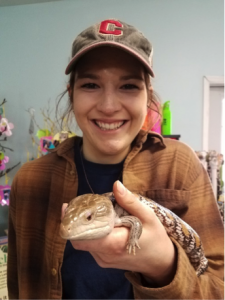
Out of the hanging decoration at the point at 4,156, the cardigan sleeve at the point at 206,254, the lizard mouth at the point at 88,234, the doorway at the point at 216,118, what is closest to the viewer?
the lizard mouth at the point at 88,234

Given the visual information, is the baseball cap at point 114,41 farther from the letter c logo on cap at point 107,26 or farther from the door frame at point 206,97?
the door frame at point 206,97

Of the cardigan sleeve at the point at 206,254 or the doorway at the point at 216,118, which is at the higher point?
the doorway at the point at 216,118

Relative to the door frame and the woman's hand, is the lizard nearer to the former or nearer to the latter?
the woman's hand

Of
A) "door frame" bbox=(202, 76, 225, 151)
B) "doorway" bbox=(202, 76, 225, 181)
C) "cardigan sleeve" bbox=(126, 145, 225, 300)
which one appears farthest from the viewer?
"doorway" bbox=(202, 76, 225, 181)

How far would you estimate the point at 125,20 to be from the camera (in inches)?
128

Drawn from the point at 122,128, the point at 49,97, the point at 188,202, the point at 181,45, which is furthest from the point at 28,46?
the point at 188,202

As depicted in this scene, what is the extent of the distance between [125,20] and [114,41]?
273cm

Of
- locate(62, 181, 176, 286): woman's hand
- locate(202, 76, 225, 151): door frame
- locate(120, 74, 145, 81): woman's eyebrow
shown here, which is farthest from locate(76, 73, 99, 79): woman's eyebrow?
locate(202, 76, 225, 151): door frame

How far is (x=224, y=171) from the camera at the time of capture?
321 centimetres

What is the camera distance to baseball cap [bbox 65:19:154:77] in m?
0.88

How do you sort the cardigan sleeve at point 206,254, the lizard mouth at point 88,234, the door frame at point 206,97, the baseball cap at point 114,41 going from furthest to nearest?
the door frame at point 206,97, the baseball cap at point 114,41, the cardigan sleeve at point 206,254, the lizard mouth at point 88,234

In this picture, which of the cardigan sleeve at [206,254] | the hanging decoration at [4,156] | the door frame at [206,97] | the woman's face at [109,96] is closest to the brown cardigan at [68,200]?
the cardigan sleeve at [206,254]

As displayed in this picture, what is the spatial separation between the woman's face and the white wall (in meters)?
2.34

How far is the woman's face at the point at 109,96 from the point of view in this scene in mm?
904
